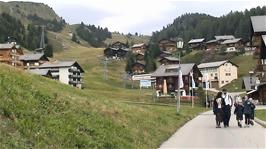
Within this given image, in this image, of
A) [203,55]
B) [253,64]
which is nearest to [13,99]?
[253,64]

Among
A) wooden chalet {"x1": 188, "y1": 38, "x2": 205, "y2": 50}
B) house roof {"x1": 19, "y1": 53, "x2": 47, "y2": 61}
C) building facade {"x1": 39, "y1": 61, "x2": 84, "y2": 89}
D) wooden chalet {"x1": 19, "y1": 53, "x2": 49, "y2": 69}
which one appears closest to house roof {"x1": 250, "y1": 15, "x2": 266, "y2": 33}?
building facade {"x1": 39, "y1": 61, "x2": 84, "y2": 89}

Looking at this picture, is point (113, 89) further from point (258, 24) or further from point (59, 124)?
point (59, 124)

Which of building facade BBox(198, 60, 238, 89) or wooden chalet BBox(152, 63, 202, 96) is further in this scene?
building facade BBox(198, 60, 238, 89)

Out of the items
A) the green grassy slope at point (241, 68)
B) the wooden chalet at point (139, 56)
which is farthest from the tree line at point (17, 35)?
the green grassy slope at point (241, 68)

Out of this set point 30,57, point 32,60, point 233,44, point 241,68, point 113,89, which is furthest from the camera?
point 233,44

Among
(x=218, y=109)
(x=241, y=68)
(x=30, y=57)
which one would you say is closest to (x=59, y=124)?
(x=218, y=109)

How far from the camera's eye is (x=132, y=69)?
160750 millimetres

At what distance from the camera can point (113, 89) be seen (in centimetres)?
11269

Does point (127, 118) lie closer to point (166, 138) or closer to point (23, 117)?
A: point (166, 138)

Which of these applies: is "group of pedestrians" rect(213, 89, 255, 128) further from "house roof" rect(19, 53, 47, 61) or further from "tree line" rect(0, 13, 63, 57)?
"tree line" rect(0, 13, 63, 57)

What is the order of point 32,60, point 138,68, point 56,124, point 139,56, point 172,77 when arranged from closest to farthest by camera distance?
point 56,124 < point 172,77 < point 32,60 < point 138,68 < point 139,56

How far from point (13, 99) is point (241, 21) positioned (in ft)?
618

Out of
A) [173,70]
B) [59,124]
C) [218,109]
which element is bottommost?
[218,109]

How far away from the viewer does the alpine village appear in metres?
12.8
